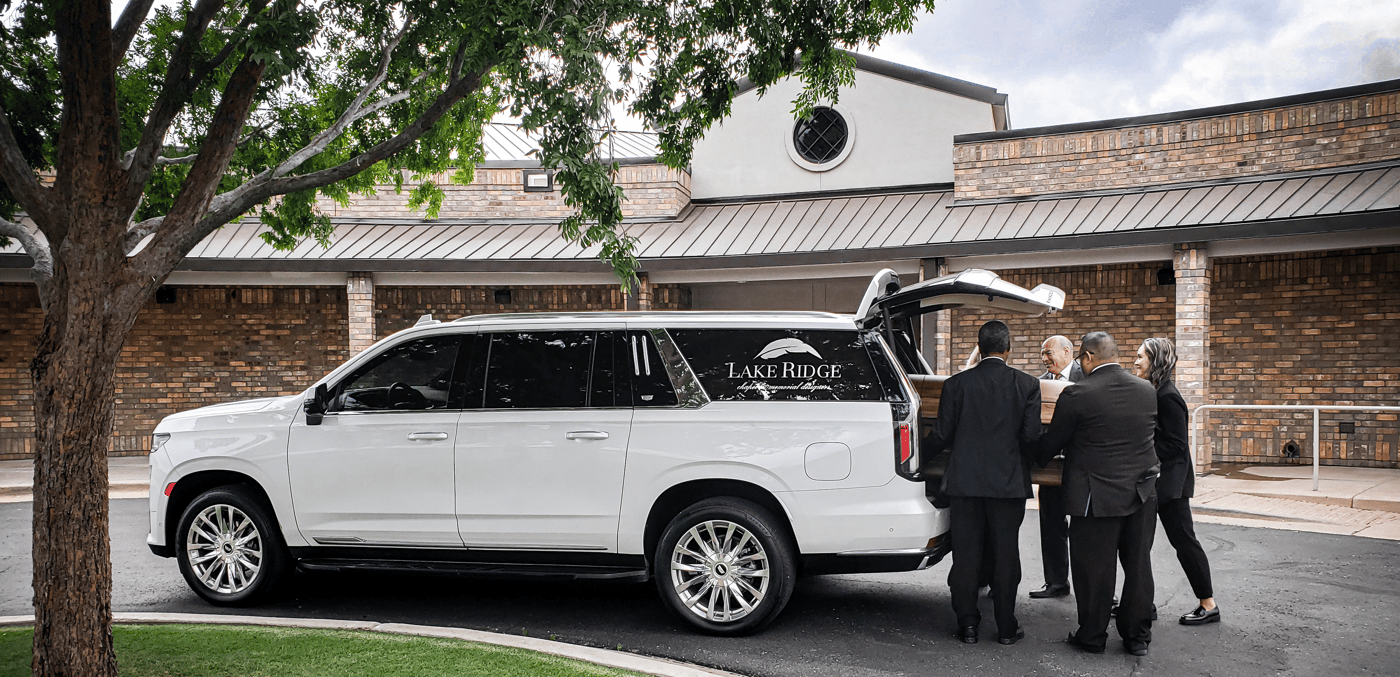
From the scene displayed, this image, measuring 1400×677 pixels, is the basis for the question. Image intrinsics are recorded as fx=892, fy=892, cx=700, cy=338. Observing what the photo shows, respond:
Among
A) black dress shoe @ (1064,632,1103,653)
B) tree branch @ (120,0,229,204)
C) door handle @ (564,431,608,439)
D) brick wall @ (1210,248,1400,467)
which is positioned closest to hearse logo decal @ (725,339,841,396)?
door handle @ (564,431,608,439)

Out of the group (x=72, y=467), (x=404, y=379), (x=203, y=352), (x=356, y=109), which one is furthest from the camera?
(x=203, y=352)

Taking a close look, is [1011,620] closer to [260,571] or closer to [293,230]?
[260,571]

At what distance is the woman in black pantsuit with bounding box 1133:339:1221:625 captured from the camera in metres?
5.30

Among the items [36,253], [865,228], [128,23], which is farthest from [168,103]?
[865,228]

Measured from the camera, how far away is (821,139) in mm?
16453

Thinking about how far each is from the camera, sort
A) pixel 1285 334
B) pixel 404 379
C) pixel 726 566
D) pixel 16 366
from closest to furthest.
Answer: pixel 726 566 → pixel 404 379 → pixel 1285 334 → pixel 16 366

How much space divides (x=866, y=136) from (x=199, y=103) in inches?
448

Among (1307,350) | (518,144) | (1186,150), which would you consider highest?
(518,144)

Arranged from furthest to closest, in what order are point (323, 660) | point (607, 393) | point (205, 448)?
point (205, 448) < point (607, 393) < point (323, 660)

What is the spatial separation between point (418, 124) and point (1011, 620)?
4.47 meters

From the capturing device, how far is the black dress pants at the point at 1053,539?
594cm

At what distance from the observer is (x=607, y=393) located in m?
5.50

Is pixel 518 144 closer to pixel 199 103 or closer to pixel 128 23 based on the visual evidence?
pixel 199 103

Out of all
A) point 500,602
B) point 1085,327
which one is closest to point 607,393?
point 500,602
